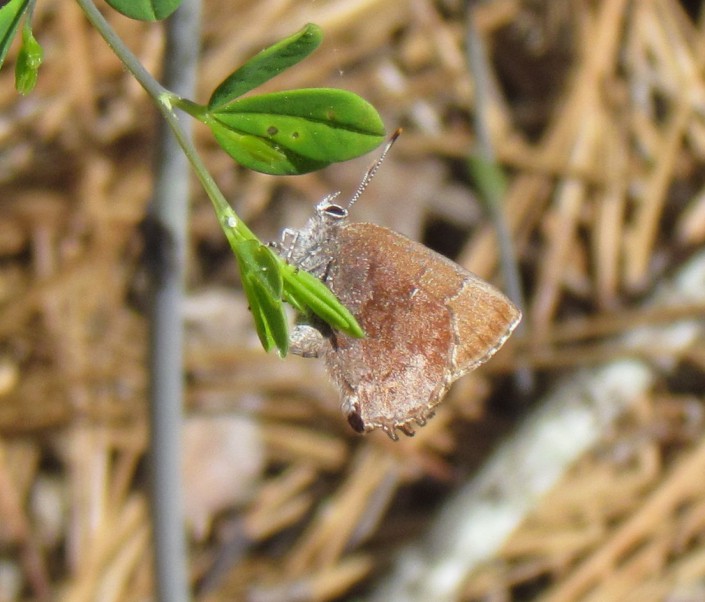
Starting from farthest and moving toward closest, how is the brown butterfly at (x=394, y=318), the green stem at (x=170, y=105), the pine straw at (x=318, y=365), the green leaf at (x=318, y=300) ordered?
the pine straw at (x=318, y=365) → the brown butterfly at (x=394, y=318) → the green leaf at (x=318, y=300) → the green stem at (x=170, y=105)

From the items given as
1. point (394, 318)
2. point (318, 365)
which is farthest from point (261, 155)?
point (318, 365)

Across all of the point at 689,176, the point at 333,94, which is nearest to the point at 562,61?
the point at 689,176

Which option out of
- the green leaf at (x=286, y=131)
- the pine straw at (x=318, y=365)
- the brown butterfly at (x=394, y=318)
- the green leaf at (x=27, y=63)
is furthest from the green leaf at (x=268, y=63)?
the pine straw at (x=318, y=365)

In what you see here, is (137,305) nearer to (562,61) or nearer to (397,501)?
(397,501)

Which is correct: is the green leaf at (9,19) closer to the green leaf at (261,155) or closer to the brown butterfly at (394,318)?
the green leaf at (261,155)

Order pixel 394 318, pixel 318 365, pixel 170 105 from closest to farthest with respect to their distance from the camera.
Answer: pixel 170 105 < pixel 394 318 < pixel 318 365

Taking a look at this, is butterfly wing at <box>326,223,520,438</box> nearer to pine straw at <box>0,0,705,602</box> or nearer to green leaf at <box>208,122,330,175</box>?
green leaf at <box>208,122,330,175</box>

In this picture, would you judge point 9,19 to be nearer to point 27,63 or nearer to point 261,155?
point 27,63
